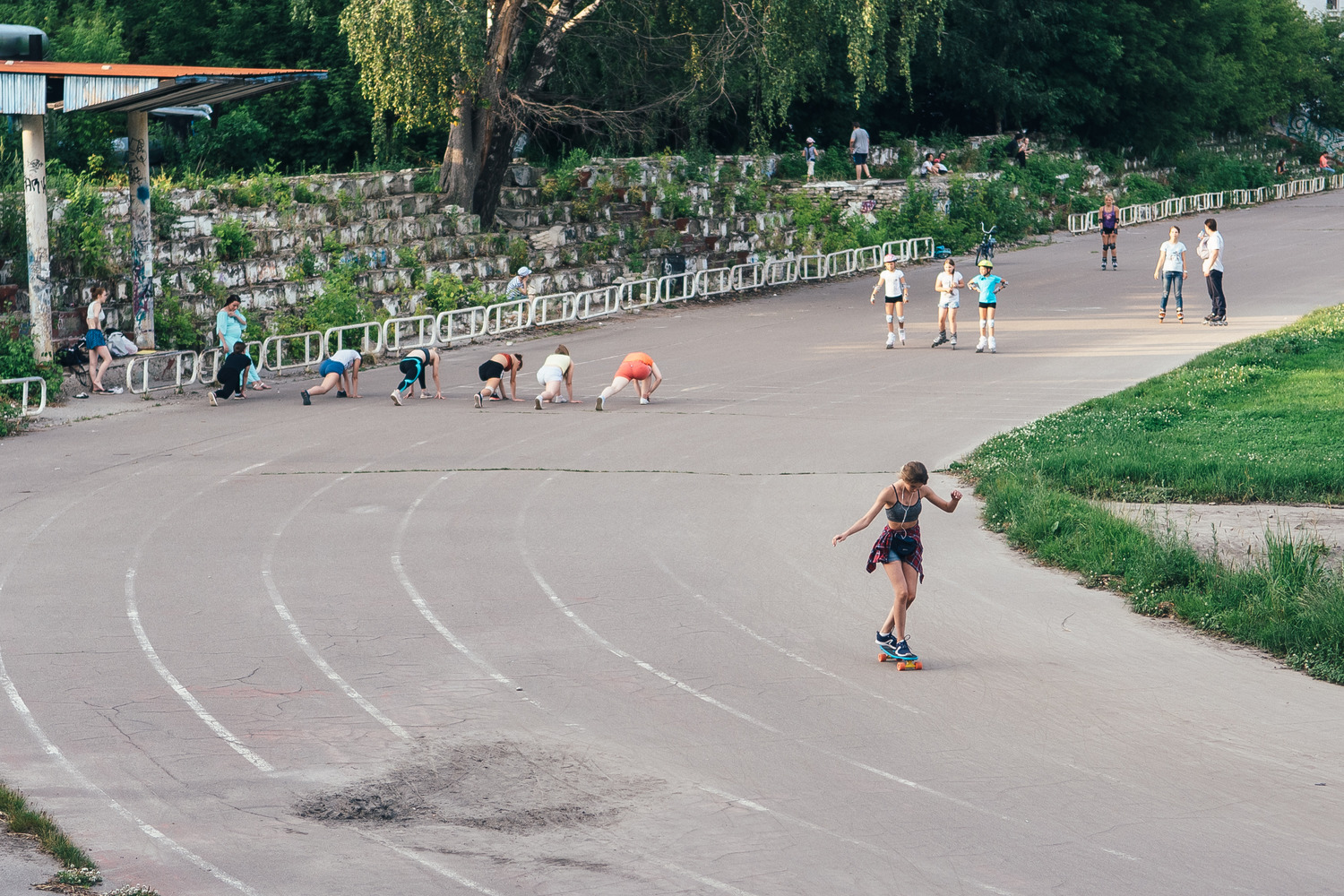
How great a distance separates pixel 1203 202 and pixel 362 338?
39429 mm

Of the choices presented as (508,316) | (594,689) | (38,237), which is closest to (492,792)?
(594,689)

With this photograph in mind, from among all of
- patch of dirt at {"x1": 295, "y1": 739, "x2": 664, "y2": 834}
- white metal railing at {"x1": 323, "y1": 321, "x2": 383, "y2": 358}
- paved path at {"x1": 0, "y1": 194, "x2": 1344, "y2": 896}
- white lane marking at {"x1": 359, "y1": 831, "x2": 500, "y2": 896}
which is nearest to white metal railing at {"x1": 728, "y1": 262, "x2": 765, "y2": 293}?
white metal railing at {"x1": 323, "y1": 321, "x2": 383, "y2": 358}

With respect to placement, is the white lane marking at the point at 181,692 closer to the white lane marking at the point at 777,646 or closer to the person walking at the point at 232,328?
the white lane marking at the point at 777,646

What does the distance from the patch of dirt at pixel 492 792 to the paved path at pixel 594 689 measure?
0.03 m

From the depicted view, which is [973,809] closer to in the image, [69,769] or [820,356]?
[69,769]

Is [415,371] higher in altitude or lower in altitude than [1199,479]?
higher

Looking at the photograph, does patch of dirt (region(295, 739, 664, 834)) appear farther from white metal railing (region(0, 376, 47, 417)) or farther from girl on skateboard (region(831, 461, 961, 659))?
white metal railing (region(0, 376, 47, 417))

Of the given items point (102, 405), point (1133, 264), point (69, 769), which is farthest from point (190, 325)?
point (1133, 264)

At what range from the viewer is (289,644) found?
10.7 meters

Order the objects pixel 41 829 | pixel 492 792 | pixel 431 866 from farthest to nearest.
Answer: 1. pixel 492 792
2. pixel 41 829
3. pixel 431 866

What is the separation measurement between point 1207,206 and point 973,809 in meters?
52.7

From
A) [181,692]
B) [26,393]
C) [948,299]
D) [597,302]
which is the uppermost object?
[948,299]

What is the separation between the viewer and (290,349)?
26203 mm

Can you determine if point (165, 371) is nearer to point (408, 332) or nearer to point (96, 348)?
point (96, 348)
